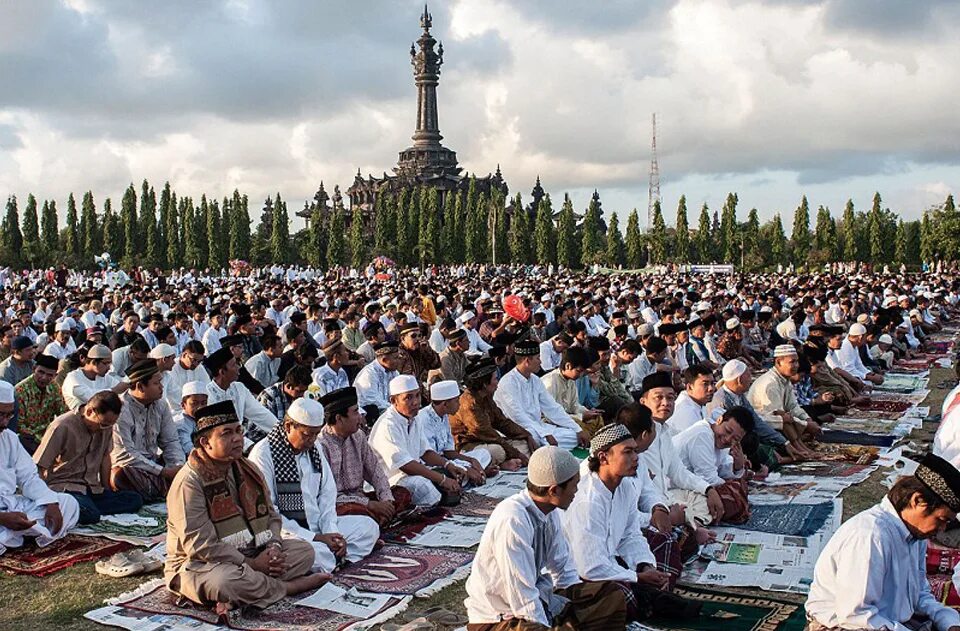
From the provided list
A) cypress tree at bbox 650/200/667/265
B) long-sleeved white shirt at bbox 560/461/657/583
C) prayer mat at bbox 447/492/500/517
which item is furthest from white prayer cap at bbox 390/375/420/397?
cypress tree at bbox 650/200/667/265

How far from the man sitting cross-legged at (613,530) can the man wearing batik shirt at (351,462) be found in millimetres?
1880

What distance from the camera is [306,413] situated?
5164 mm

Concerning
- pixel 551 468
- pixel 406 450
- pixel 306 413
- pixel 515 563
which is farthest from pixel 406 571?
pixel 551 468

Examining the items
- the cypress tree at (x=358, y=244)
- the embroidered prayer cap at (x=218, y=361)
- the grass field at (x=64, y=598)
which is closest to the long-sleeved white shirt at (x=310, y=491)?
the grass field at (x=64, y=598)

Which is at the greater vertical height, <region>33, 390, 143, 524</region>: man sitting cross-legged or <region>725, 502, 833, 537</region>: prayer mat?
<region>33, 390, 143, 524</region>: man sitting cross-legged

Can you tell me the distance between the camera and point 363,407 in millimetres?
8570

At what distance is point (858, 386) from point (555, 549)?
8764 millimetres

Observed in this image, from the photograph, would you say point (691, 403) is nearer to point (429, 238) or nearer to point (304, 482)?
point (304, 482)

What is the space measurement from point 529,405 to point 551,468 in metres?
4.81

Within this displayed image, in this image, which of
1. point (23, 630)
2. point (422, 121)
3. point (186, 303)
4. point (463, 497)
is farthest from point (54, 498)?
point (422, 121)

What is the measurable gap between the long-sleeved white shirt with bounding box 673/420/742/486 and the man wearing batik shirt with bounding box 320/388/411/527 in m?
1.94

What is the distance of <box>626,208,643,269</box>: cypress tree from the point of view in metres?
58.5

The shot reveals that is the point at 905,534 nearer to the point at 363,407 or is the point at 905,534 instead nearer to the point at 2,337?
the point at 363,407

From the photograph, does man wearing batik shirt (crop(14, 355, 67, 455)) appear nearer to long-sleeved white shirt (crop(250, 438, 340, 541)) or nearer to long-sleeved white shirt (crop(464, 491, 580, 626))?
long-sleeved white shirt (crop(250, 438, 340, 541))
